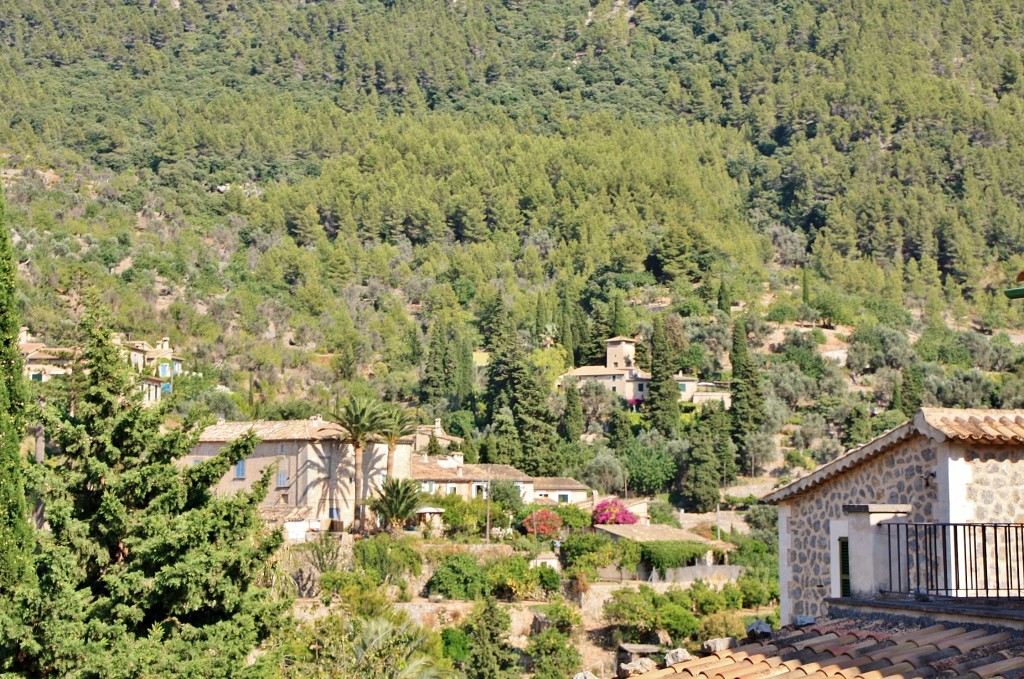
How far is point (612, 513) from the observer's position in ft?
200

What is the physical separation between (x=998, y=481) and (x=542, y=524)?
45.7 meters

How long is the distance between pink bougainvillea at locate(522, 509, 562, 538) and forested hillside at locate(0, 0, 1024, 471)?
1953 centimetres

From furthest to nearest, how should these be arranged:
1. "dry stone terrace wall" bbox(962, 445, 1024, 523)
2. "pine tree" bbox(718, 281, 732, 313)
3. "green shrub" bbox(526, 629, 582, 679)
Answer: "pine tree" bbox(718, 281, 732, 313)
"green shrub" bbox(526, 629, 582, 679)
"dry stone terrace wall" bbox(962, 445, 1024, 523)

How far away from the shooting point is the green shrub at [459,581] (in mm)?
50812

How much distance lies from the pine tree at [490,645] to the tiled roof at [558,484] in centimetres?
2005

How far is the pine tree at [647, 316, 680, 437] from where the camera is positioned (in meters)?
81.4

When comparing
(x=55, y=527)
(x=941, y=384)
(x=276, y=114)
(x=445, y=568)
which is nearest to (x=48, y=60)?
(x=276, y=114)

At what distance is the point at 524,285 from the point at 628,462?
203ft

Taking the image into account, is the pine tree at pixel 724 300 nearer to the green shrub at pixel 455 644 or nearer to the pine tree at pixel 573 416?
the pine tree at pixel 573 416

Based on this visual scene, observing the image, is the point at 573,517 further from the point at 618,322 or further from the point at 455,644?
the point at 618,322

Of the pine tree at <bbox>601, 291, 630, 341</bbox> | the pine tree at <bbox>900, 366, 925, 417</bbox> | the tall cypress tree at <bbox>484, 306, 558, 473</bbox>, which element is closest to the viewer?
the tall cypress tree at <bbox>484, 306, 558, 473</bbox>

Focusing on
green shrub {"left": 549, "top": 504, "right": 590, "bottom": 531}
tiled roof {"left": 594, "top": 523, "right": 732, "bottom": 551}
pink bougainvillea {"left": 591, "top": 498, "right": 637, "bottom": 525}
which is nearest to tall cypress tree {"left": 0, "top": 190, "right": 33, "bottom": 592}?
tiled roof {"left": 594, "top": 523, "right": 732, "bottom": 551}

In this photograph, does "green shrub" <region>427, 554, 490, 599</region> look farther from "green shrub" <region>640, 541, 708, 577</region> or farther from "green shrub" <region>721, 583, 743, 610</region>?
"green shrub" <region>721, 583, 743, 610</region>

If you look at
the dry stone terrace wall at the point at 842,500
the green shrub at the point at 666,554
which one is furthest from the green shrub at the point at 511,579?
the dry stone terrace wall at the point at 842,500
